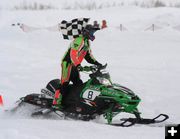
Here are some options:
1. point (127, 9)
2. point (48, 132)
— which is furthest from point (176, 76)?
point (127, 9)

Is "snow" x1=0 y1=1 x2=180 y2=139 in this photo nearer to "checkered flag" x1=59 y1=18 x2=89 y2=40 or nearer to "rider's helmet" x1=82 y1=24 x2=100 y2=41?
"rider's helmet" x1=82 y1=24 x2=100 y2=41

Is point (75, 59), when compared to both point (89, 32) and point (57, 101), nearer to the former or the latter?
point (89, 32)

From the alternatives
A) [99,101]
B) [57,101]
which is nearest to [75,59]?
[99,101]

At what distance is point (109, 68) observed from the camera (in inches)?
631

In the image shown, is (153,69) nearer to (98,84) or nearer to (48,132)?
(98,84)

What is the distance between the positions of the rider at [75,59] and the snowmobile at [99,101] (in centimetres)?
13

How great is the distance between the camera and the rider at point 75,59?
27.4 feet

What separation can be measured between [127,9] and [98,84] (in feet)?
111

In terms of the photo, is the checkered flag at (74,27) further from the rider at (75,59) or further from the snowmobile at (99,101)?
the snowmobile at (99,101)

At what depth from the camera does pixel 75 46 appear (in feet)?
27.5

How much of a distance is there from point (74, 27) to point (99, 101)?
1.70 m

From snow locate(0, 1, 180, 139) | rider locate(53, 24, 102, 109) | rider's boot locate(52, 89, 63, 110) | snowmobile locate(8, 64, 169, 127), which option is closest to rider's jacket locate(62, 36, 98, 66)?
rider locate(53, 24, 102, 109)

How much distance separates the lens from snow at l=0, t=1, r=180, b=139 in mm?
6887

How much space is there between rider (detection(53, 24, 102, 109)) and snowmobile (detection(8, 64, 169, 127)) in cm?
13
